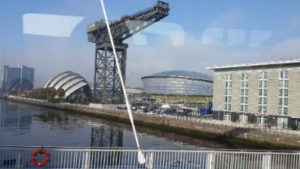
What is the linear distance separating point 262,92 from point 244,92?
111 cm

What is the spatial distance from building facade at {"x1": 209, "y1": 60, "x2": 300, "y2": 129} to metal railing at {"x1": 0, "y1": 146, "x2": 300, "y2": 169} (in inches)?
512

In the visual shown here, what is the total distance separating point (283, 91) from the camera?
676 inches

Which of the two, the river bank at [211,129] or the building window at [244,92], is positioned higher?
the building window at [244,92]

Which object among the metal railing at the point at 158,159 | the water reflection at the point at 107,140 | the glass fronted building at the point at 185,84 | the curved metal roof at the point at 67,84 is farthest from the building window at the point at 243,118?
the curved metal roof at the point at 67,84

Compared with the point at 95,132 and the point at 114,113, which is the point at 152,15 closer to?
the point at 95,132

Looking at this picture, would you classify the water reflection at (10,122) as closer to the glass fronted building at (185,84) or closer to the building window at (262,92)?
the glass fronted building at (185,84)

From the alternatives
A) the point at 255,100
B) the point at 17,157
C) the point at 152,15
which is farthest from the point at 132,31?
the point at 255,100

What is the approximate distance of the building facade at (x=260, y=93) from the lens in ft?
55.0

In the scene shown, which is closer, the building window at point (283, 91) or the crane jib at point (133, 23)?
the crane jib at point (133, 23)

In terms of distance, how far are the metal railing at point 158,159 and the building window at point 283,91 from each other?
13.2 metres

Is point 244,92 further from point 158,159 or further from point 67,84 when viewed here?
point 67,84

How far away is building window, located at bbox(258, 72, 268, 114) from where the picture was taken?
1784cm

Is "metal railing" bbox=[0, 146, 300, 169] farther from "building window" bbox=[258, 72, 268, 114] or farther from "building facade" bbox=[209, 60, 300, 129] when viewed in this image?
"building window" bbox=[258, 72, 268, 114]

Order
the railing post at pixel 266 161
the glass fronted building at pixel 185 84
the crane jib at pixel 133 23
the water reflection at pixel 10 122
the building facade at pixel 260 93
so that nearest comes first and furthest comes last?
the railing post at pixel 266 161, the crane jib at pixel 133 23, the water reflection at pixel 10 122, the building facade at pixel 260 93, the glass fronted building at pixel 185 84
